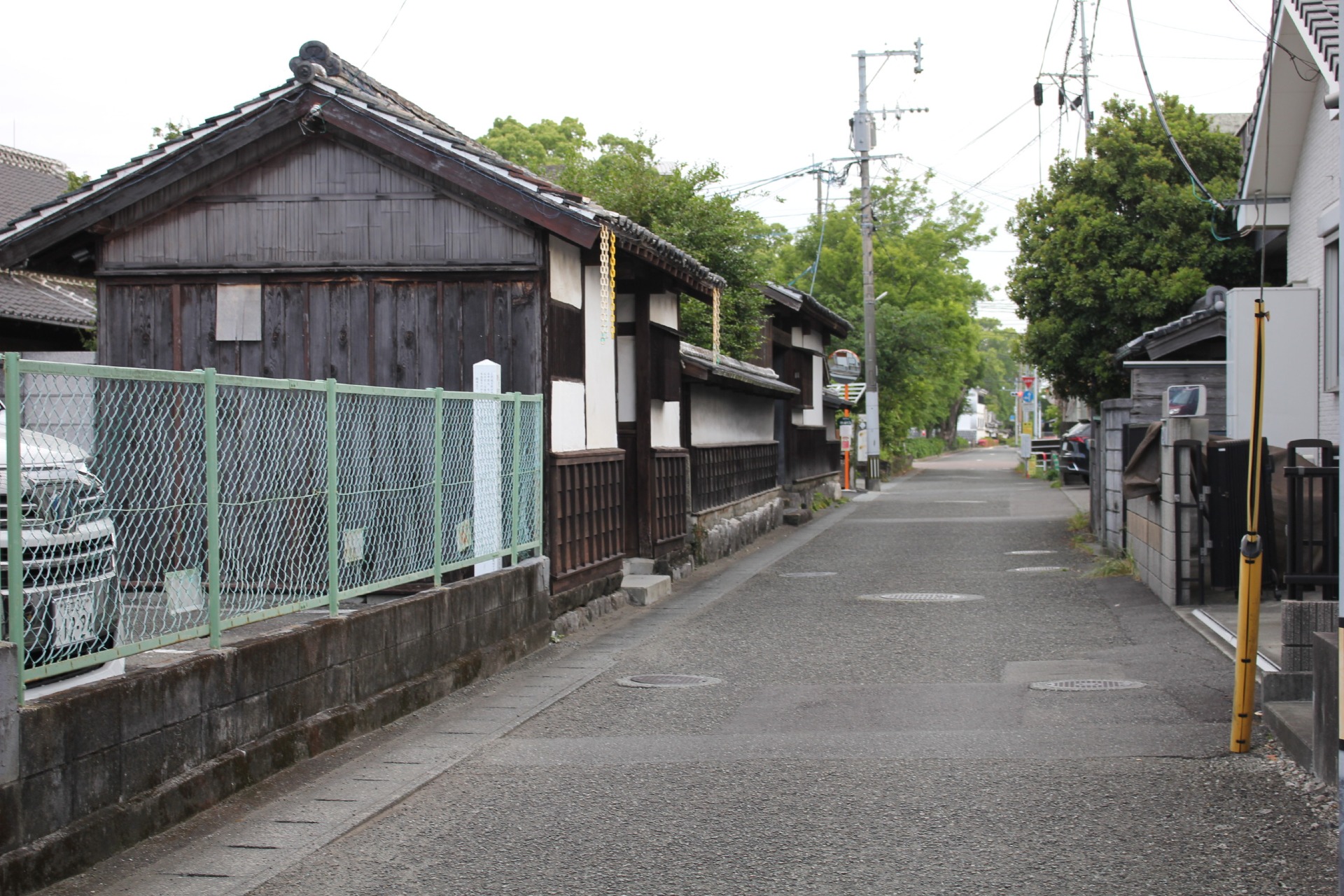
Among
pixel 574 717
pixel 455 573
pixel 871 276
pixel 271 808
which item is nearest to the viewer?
pixel 271 808

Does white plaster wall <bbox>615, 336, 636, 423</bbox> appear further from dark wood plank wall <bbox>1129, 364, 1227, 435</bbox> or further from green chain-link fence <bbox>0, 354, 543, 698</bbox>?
dark wood plank wall <bbox>1129, 364, 1227, 435</bbox>

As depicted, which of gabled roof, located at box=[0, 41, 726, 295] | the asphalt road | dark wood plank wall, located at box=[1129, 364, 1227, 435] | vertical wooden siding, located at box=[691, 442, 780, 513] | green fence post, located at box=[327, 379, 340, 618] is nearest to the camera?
the asphalt road

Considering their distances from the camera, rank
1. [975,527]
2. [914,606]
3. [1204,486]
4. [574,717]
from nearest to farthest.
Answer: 1. [574,717]
2. [1204,486]
3. [914,606]
4. [975,527]

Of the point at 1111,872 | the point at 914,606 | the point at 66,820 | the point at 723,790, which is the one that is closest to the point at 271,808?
the point at 66,820

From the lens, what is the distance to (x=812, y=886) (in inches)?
184

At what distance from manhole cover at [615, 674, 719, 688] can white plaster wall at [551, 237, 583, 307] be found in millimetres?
4008

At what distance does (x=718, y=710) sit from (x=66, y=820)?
4260 mm

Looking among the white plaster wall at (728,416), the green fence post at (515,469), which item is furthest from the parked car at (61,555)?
the white plaster wall at (728,416)

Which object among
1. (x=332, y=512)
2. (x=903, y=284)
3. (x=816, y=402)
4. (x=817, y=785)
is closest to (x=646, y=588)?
(x=332, y=512)

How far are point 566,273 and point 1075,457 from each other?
2535 centimetres

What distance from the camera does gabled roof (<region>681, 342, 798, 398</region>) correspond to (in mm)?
17656

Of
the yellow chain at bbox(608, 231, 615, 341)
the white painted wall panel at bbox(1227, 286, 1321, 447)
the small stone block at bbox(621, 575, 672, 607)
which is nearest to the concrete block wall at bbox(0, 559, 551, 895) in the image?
the yellow chain at bbox(608, 231, 615, 341)

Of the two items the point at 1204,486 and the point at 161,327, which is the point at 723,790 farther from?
the point at 161,327

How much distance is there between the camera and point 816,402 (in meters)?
32.0
